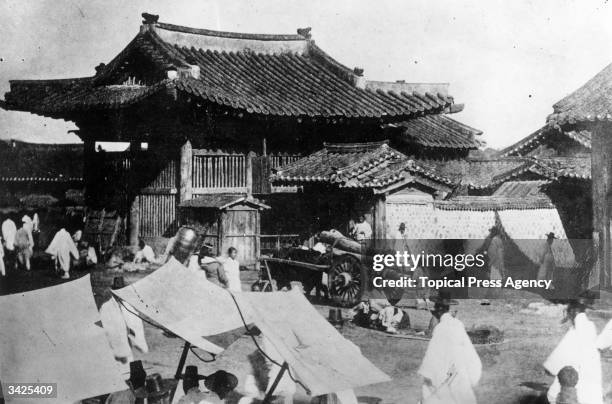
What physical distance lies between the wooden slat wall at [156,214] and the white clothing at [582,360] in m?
3.75

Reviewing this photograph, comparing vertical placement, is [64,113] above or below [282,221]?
above

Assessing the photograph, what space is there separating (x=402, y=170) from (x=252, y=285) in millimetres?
1989

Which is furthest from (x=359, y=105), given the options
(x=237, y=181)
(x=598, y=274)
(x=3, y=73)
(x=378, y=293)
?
(x=3, y=73)

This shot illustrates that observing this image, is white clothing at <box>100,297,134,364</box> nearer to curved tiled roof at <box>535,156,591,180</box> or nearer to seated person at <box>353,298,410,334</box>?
seated person at <box>353,298,410,334</box>

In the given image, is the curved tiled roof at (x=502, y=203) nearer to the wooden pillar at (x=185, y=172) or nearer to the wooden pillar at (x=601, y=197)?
the wooden pillar at (x=601, y=197)

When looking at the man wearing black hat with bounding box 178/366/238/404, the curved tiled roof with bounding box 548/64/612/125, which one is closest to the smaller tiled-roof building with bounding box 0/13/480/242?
the curved tiled roof with bounding box 548/64/612/125

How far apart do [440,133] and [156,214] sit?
4857 mm

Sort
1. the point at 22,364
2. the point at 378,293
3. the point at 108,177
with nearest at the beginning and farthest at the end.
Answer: the point at 22,364, the point at 378,293, the point at 108,177

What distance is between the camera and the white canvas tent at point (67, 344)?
11.4 feet

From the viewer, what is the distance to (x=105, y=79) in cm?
674

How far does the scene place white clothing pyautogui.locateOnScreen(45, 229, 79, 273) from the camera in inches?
218

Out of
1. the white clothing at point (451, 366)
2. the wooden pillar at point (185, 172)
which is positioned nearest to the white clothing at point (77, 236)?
the wooden pillar at point (185, 172)

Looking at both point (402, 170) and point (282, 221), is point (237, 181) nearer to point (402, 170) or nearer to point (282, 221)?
point (282, 221)

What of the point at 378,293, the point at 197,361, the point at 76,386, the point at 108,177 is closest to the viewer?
the point at 76,386
